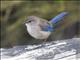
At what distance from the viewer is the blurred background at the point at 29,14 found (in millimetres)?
5262

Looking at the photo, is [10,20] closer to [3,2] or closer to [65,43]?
[3,2]

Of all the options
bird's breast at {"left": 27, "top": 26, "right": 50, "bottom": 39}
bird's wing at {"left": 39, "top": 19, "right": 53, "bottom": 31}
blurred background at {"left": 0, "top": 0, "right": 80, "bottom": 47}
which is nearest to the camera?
bird's breast at {"left": 27, "top": 26, "right": 50, "bottom": 39}

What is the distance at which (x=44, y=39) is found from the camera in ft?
11.7

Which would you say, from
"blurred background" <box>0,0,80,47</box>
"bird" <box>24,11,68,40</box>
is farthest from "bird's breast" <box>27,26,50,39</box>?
"blurred background" <box>0,0,80,47</box>

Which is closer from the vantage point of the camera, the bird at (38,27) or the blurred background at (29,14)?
the bird at (38,27)

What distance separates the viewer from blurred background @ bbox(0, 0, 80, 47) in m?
5.26

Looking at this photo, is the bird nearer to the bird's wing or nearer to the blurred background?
the bird's wing

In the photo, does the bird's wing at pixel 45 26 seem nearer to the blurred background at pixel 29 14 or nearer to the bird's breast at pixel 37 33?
the bird's breast at pixel 37 33

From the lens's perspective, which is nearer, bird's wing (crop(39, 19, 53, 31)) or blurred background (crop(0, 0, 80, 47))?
bird's wing (crop(39, 19, 53, 31))

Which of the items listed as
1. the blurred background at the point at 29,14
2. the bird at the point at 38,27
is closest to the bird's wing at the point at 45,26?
the bird at the point at 38,27

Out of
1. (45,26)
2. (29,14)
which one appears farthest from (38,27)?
(29,14)

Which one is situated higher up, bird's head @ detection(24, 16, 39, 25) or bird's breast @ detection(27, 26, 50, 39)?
bird's head @ detection(24, 16, 39, 25)

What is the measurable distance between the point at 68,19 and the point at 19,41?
0.89m

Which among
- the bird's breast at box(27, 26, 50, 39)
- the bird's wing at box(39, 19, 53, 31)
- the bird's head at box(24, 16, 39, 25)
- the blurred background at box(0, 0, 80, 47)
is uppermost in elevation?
the blurred background at box(0, 0, 80, 47)
